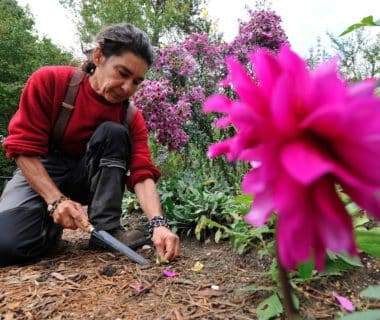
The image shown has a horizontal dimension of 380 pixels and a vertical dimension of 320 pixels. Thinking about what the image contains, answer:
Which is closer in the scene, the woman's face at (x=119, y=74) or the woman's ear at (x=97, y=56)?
the woman's face at (x=119, y=74)

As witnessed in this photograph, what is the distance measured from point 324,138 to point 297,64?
0.28 feet

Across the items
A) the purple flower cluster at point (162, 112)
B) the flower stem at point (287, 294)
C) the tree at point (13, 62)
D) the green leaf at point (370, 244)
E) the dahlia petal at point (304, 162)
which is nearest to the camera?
the dahlia petal at point (304, 162)

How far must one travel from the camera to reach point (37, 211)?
2.52 metres

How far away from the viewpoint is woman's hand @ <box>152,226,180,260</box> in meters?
2.14

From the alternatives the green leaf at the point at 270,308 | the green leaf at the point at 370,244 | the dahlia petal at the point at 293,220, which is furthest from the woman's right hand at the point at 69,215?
the dahlia petal at the point at 293,220

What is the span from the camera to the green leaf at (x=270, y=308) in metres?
1.47

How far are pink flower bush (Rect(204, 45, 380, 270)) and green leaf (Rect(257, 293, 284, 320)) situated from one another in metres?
1.08

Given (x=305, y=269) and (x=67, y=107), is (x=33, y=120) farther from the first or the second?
(x=305, y=269)

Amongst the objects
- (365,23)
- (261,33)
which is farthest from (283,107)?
(261,33)

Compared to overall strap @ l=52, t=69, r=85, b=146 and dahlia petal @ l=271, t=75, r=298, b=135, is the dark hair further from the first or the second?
dahlia petal @ l=271, t=75, r=298, b=135

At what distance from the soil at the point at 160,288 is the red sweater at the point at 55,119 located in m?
0.60

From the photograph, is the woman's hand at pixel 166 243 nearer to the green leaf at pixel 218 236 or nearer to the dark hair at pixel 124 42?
the green leaf at pixel 218 236

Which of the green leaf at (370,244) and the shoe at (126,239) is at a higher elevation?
the green leaf at (370,244)

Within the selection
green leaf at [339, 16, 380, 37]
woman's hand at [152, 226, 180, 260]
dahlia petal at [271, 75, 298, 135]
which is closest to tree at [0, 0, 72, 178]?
woman's hand at [152, 226, 180, 260]
